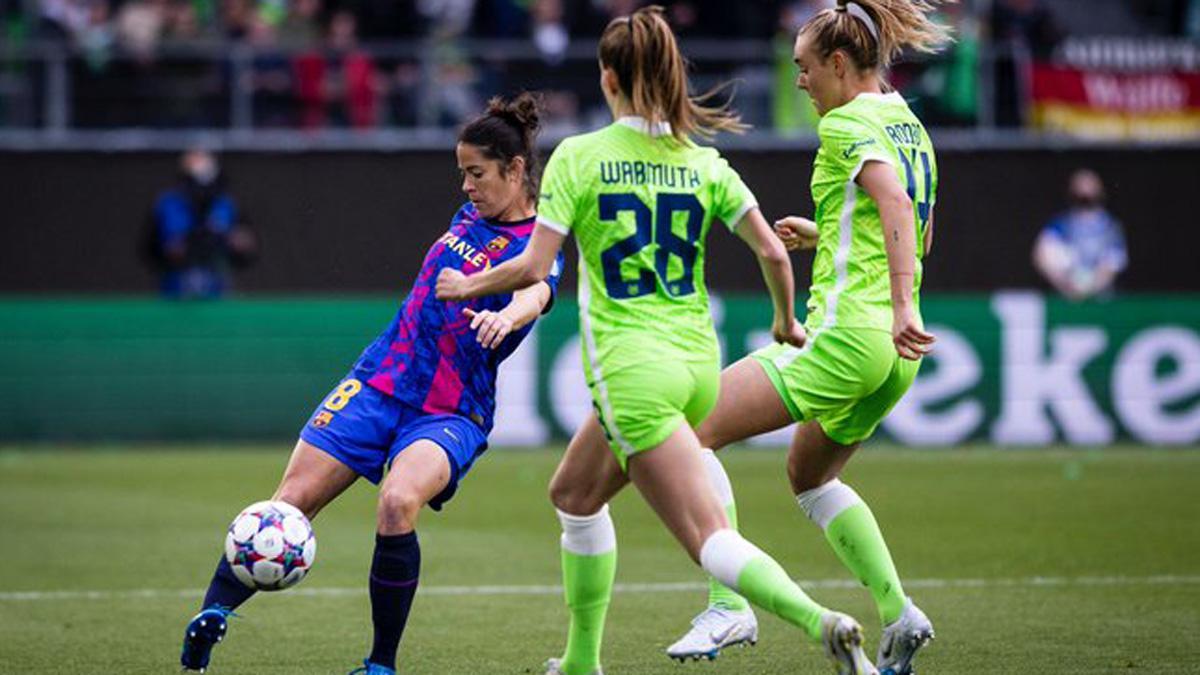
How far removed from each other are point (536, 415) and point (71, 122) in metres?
6.78

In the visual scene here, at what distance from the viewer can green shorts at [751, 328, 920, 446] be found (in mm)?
7512

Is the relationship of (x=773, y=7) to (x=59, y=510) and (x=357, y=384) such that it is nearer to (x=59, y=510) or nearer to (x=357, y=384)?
(x=59, y=510)

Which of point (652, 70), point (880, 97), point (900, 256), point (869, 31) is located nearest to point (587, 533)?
point (900, 256)

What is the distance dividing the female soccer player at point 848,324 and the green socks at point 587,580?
466 mm

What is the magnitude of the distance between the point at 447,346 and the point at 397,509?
2.21 feet

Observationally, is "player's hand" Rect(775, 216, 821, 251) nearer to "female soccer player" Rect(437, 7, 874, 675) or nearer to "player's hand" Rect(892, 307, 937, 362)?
"player's hand" Rect(892, 307, 937, 362)

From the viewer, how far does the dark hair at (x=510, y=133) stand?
25.0 feet

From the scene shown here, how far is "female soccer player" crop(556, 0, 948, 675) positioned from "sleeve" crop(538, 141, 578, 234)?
1315 millimetres

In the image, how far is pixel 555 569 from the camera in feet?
37.2

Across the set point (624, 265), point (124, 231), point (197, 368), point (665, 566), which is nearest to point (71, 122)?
point (124, 231)

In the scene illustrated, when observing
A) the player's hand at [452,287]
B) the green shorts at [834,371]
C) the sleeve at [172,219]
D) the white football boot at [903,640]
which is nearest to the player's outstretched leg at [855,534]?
the white football boot at [903,640]

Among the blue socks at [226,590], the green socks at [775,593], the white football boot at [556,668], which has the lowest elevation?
the white football boot at [556,668]

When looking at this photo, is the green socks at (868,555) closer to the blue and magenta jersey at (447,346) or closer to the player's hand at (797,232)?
the player's hand at (797,232)

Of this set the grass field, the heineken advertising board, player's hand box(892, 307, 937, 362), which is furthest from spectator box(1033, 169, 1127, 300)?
player's hand box(892, 307, 937, 362)
